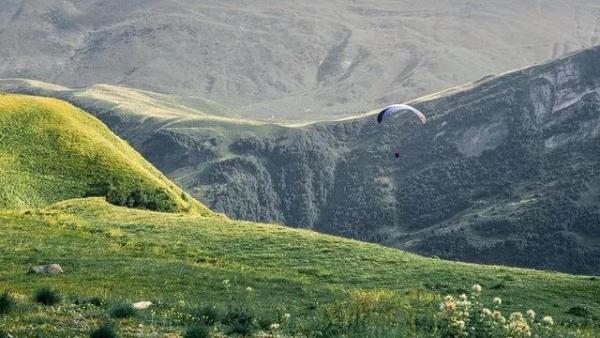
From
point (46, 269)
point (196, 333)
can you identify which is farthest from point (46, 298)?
point (46, 269)

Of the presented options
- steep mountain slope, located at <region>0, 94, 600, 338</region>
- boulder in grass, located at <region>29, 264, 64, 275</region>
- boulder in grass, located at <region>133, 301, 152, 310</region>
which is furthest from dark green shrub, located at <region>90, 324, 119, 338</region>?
boulder in grass, located at <region>29, 264, 64, 275</region>

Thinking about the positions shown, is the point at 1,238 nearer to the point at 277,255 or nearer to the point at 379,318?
the point at 277,255

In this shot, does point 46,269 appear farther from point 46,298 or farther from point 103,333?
point 103,333

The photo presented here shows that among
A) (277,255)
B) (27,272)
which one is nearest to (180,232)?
(277,255)

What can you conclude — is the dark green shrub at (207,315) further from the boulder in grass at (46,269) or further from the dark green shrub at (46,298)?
the boulder in grass at (46,269)

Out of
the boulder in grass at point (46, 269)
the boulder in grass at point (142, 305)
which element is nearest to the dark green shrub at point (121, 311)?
the boulder in grass at point (142, 305)

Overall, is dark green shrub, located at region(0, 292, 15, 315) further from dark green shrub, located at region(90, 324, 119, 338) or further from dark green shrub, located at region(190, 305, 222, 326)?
dark green shrub, located at region(190, 305, 222, 326)
